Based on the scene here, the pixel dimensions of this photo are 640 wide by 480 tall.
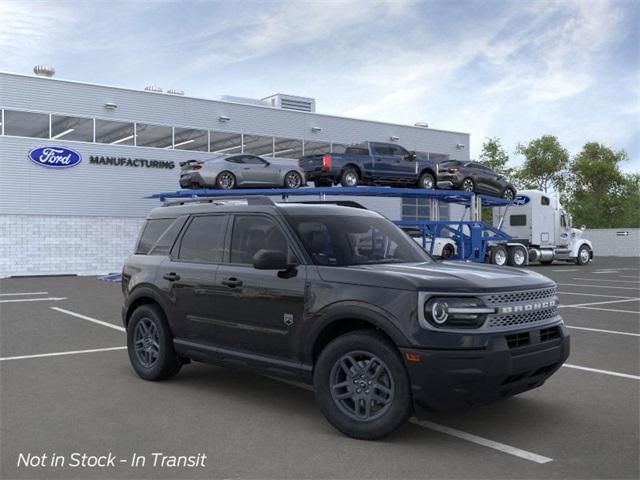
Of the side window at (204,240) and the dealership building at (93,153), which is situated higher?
the dealership building at (93,153)

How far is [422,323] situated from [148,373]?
3400 millimetres

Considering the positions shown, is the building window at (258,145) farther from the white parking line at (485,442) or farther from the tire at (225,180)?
the white parking line at (485,442)

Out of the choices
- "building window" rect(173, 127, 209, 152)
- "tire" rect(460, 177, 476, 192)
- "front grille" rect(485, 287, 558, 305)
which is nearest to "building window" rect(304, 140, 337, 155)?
"building window" rect(173, 127, 209, 152)

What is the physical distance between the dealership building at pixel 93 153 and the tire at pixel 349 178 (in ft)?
33.1

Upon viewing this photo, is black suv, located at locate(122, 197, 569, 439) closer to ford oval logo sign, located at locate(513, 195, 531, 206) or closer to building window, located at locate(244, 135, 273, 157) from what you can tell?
building window, located at locate(244, 135, 273, 157)

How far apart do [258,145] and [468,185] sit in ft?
38.3

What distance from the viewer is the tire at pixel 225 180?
79.7ft

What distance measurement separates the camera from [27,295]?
681 inches

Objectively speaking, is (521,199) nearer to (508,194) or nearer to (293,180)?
(508,194)


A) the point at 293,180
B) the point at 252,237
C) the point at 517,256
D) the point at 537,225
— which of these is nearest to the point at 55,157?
the point at 293,180

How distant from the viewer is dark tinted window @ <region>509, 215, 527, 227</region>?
106 feet

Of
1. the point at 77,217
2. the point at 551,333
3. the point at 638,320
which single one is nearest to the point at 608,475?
the point at 551,333

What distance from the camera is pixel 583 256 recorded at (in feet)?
112

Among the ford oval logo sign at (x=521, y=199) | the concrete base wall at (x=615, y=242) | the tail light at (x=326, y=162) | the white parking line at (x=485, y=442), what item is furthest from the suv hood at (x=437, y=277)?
the concrete base wall at (x=615, y=242)
